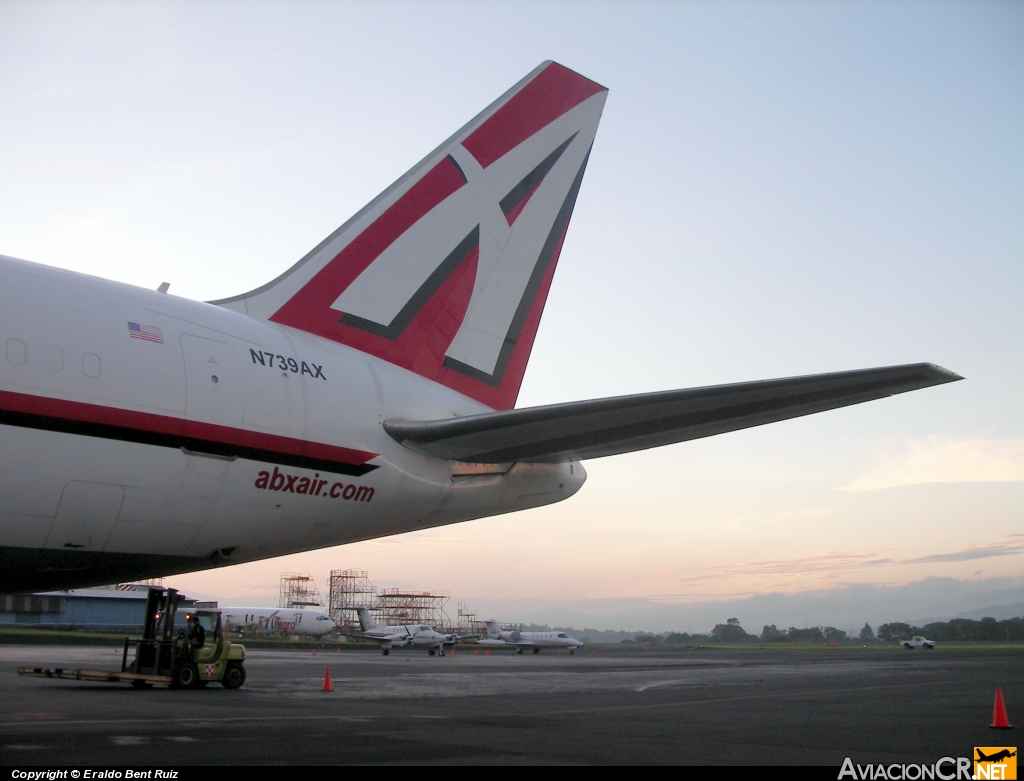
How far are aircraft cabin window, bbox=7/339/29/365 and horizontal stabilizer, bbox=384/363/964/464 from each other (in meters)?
3.64

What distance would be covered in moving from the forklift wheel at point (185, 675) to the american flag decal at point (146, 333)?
11425mm

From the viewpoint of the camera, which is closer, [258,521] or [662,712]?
[258,521]

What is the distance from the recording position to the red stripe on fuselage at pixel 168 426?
662 cm

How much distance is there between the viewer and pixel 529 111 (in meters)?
12.3

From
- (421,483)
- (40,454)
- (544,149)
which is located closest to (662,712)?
(421,483)

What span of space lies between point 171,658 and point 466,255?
1070cm

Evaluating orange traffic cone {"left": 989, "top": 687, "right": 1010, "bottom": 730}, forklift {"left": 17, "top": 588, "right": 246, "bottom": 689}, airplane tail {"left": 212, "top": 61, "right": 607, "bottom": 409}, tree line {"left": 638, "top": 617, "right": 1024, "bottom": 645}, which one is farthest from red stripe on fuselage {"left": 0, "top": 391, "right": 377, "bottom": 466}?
tree line {"left": 638, "top": 617, "right": 1024, "bottom": 645}

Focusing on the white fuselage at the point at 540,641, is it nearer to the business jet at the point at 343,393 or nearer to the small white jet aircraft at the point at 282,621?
the small white jet aircraft at the point at 282,621

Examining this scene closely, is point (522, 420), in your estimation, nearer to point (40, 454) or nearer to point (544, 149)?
point (40, 454)

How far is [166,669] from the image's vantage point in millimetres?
17328

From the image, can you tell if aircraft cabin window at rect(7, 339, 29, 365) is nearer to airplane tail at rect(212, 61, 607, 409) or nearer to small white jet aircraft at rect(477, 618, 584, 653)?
airplane tail at rect(212, 61, 607, 409)

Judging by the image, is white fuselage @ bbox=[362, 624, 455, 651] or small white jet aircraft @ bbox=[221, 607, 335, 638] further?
small white jet aircraft @ bbox=[221, 607, 335, 638]

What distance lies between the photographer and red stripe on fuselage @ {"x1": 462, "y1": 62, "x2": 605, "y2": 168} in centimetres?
1177

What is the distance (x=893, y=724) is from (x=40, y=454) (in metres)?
10.5
